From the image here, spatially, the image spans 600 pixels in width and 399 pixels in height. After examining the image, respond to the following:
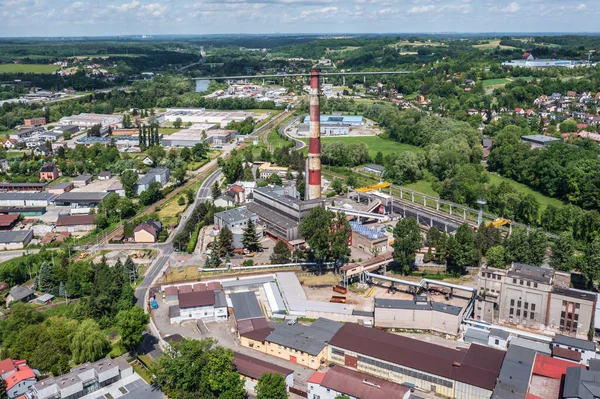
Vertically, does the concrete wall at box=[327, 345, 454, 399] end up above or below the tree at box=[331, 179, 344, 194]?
below

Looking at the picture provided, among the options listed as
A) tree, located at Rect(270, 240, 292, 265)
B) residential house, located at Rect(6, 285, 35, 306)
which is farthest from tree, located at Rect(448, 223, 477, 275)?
residential house, located at Rect(6, 285, 35, 306)

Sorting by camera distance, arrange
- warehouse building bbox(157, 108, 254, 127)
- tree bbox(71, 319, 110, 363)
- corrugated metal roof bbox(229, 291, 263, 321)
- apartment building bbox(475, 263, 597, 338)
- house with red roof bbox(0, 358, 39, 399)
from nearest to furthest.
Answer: house with red roof bbox(0, 358, 39, 399) < tree bbox(71, 319, 110, 363) < apartment building bbox(475, 263, 597, 338) < corrugated metal roof bbox(229, 291, 263, 321) < warehouse building bbox(157, 108, 254, 127)

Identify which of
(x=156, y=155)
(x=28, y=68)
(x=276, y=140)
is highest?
(x=28, y=68)

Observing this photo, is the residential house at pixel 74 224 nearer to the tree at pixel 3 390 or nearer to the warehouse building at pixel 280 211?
the warehouse building at pixel 280 211

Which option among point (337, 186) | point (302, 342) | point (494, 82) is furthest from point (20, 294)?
point (494, 82)

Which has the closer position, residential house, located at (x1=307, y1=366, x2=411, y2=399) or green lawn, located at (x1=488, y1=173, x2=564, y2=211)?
residential house, located at (x1=307, y1=366, x2=411, y2=399)

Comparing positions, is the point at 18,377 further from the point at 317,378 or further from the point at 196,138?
Answer: the point at 196,138

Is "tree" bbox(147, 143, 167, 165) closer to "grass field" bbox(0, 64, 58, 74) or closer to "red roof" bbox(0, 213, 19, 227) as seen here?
"red roof" bbox(0, 213, 19, 227)
